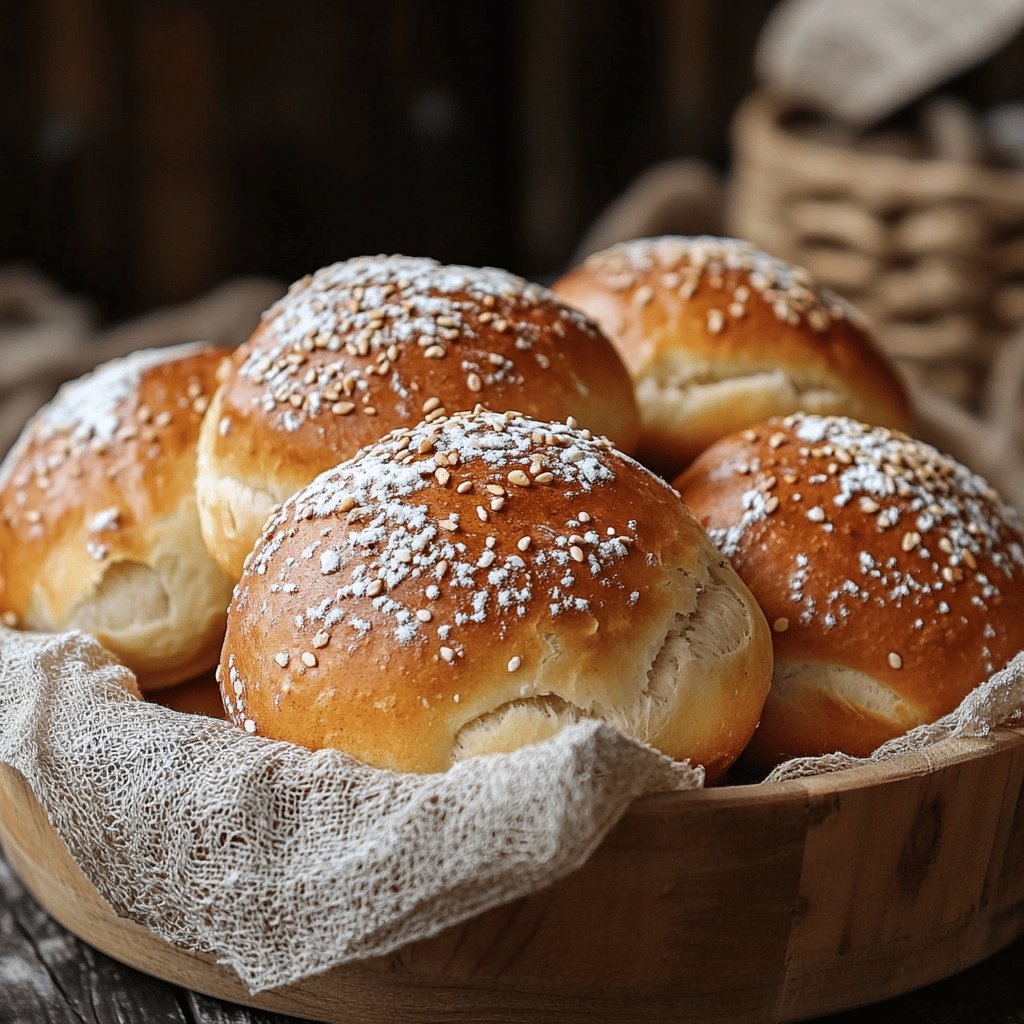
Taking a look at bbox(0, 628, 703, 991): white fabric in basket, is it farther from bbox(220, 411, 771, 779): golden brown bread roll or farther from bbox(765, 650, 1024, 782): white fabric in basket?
bbox(765, 650, 1024, 782): white fabric in basket

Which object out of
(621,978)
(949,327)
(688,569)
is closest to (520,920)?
(621,978)

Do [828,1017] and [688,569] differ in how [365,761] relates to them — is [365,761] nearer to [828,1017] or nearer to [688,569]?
[688,569]

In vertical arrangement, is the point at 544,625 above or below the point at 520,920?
above

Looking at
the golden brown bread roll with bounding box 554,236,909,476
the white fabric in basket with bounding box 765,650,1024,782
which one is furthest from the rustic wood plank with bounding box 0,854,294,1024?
the golden brown bread roll with bounding box 554,236,909,476

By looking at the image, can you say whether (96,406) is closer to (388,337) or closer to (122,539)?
(122,539)

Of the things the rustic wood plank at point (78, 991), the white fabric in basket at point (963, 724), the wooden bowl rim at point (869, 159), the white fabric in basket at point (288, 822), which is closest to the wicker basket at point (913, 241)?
the wooden bowl rim at point (869, 159)

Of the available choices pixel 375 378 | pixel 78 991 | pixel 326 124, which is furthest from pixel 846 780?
pixel 326 124
